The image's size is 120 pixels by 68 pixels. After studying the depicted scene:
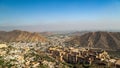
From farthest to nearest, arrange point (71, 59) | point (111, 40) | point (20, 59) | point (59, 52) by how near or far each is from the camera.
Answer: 1. point (111, 40)
2. point (59, 52)
3. point (71, 59)
4. point (20, 59)

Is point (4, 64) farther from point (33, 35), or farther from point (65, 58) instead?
point (33, 35)

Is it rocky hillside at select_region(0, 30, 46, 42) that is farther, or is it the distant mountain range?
rocky hillside at select_region(0, 30, 46, 42)

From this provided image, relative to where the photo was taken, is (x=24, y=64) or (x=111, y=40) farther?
(x=111, y=40)

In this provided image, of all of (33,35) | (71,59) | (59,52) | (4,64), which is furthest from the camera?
(33,35)

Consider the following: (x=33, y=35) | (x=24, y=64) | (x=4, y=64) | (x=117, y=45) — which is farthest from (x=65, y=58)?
(x=33, y=35)

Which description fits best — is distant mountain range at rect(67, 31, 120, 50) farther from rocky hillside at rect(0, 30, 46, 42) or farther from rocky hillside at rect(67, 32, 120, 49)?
rocky hillside at rect(0, 30, 46, 42)

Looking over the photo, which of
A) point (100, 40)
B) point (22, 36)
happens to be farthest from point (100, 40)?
point (22, 36)

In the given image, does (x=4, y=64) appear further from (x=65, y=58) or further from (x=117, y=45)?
(x=117, y=45)

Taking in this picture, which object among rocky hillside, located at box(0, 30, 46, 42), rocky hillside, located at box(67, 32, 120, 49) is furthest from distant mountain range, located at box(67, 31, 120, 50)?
rocky hillside, located at box(0, 30, 46, 42)

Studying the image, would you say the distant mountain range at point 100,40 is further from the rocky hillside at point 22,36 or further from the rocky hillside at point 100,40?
the rocky hillside at point 22,36

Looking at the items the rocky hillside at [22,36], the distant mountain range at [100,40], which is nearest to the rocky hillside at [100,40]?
the distant mountain range at [100,40]
